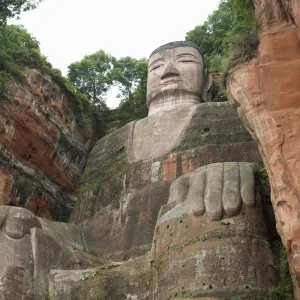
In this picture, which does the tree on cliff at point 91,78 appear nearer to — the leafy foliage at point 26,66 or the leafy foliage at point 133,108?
the leafy foliage at point 133,108

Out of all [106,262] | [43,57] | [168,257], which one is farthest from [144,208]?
[43,57]

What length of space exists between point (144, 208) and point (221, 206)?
9.72 feet

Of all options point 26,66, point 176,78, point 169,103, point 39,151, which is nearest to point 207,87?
point 176,78

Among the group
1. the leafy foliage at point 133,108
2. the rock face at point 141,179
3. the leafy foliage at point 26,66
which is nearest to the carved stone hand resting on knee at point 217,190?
the rock face at point 141,179

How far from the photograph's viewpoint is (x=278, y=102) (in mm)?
8430

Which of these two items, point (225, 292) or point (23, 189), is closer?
point (225, 292)

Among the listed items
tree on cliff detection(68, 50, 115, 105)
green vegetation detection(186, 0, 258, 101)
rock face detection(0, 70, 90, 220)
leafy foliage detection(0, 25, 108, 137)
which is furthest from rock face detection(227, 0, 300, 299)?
tree on cliff detection(68, 50, 115, 105)

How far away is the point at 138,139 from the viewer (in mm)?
13531

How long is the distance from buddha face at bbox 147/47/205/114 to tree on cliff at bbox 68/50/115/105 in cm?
454

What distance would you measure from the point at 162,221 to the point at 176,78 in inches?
224

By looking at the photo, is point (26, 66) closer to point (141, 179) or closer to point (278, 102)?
point (141, 179)

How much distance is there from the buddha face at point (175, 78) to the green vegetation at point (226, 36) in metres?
0.56

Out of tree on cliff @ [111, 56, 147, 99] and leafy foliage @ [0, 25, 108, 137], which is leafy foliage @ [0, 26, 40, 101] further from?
tree on cliff @ [111, 56, 147, 99]

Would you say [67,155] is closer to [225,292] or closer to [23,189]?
[23,189]
